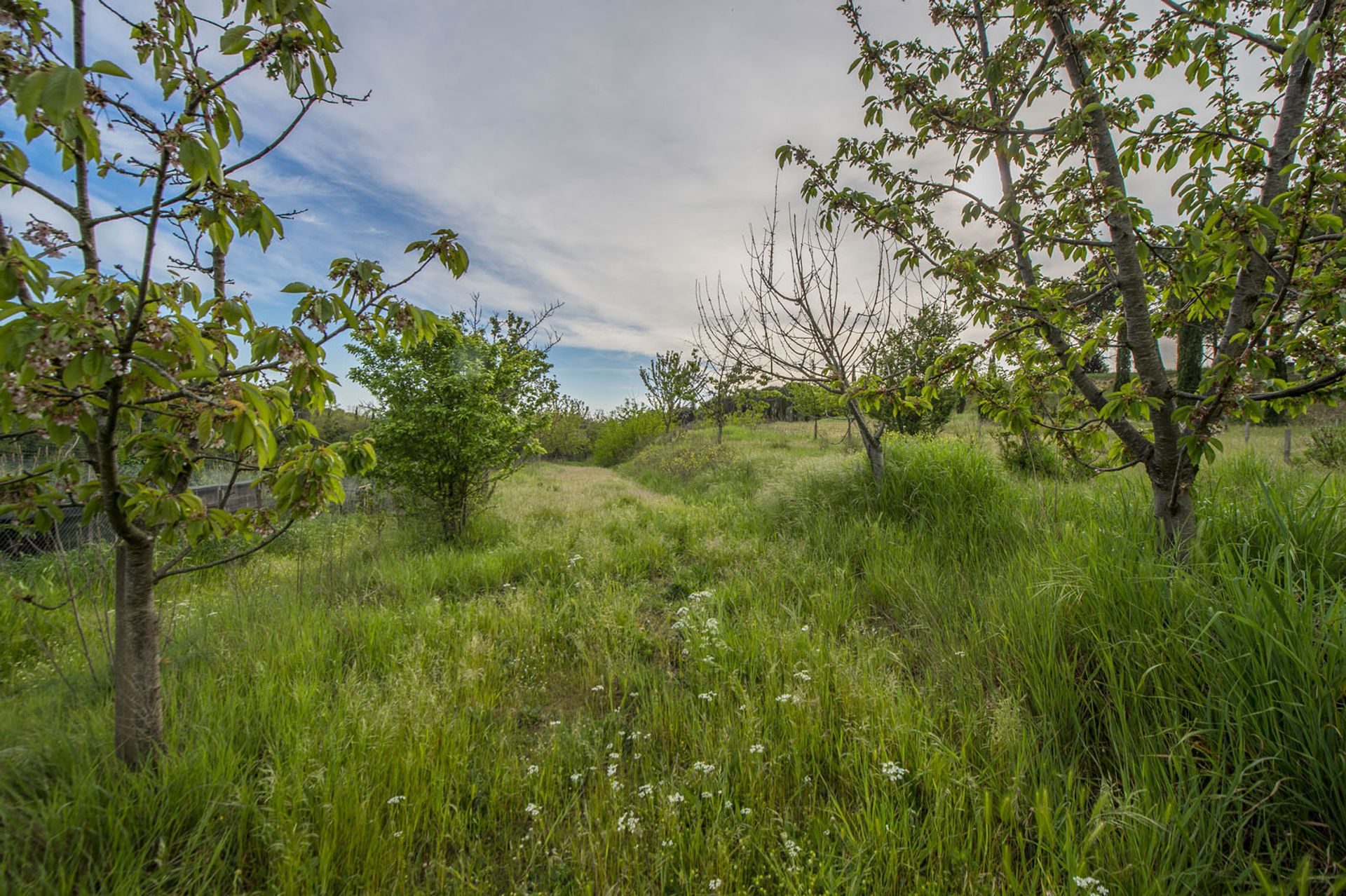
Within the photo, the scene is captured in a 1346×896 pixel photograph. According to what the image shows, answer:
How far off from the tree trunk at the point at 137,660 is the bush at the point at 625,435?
23.8m

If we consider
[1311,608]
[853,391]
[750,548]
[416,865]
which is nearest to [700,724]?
[416,865]

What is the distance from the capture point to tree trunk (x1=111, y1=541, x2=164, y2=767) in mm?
1791

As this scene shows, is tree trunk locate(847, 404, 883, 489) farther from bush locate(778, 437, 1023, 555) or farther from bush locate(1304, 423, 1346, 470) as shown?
bush locate(1304, 423, 1346, 470)

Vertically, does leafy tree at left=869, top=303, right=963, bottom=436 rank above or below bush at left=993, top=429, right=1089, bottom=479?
above

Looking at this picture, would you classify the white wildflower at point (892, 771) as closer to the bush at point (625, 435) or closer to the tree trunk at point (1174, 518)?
the tree trunk at point (1174, 518)

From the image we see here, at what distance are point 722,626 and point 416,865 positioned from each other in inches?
81.7

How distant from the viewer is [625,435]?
2802 centimetres

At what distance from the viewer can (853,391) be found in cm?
307

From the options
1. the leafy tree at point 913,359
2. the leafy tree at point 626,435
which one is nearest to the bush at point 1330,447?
the leafy tree at point 913,359

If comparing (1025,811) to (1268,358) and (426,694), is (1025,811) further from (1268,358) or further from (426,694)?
(426,694)

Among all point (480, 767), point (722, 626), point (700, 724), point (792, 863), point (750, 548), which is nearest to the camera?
point (792, 863)

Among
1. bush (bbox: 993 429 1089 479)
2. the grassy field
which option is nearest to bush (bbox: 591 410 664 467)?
bush (bbox: 993 429 1089 479)

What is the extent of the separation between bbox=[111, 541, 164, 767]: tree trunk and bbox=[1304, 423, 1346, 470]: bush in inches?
486

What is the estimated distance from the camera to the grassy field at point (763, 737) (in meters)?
1.54
